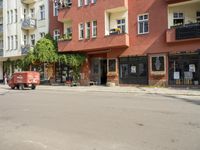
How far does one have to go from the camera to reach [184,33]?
94.9ft

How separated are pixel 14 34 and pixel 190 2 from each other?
26998mm

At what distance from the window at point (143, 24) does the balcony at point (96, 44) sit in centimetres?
148

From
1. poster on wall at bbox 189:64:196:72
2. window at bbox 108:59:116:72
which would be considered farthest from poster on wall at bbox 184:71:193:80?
window at bbox 108:59:116:72

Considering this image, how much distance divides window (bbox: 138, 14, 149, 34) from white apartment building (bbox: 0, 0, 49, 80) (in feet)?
47.8

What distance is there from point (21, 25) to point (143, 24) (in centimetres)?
1990

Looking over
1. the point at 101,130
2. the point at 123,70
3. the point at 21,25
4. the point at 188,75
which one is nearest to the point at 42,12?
the point at 21,25

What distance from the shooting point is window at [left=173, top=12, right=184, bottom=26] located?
3069 centimetres

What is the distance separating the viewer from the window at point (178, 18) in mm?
30688

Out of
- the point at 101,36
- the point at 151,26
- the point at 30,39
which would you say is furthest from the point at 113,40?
the point at 30,39

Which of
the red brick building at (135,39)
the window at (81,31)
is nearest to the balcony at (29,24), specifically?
the red brick building at (135,39)

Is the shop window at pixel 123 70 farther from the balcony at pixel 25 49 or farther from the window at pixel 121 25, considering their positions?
the balcony at pixel 25 49

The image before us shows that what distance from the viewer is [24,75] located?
3325 centimetres

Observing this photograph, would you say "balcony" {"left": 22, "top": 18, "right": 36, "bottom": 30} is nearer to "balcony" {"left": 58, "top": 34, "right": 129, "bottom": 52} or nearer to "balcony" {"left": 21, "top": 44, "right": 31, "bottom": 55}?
"balcony" {"left": 21, "top": 44, "right": 31, "bottom": 55}

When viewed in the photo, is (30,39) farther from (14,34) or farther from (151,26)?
(151,26)
